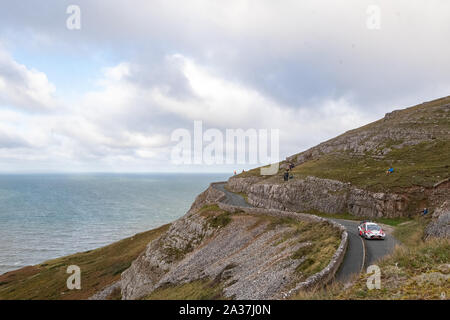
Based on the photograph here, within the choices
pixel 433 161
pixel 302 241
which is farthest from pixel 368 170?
pixel 302 241

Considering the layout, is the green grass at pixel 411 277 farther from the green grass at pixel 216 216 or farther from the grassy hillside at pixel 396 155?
the green grass at pixel 216 216

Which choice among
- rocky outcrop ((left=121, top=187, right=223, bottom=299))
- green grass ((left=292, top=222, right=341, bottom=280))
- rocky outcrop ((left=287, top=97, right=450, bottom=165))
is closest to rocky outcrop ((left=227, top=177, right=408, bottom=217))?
green grass ((left=292, top=222, right=341, bottom=280))

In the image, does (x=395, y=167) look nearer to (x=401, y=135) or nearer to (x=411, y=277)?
(x=401, y=135)

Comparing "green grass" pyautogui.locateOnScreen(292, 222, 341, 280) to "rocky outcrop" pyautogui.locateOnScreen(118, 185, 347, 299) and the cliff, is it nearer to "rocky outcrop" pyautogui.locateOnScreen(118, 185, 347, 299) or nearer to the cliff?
"rocky outcrop" pyautogui.locateOnScreen(118, 185, 347, 299)

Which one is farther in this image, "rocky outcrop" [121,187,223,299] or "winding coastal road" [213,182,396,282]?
"rocky outcrop" [121,187,223,299]

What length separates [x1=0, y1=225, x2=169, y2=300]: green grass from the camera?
45.9 meters

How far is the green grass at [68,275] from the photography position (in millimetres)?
45938

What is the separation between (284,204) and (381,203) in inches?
614

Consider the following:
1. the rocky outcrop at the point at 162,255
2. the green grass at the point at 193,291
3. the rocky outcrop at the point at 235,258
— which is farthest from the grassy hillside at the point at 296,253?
the rocky outcrop at the point at 162,255

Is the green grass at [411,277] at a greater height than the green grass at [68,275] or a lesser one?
greater

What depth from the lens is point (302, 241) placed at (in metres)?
21.6

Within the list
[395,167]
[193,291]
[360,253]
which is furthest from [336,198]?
[193,291]
